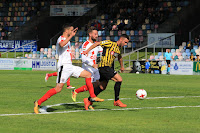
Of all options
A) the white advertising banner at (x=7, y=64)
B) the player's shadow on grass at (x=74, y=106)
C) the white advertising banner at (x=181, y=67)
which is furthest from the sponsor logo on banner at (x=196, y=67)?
the player's shadow on grass at (x=74, y=106)

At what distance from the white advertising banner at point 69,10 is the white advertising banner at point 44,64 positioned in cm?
895

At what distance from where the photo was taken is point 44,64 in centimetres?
3891

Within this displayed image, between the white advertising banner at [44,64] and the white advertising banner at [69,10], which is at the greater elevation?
the white advertising banner at [69,10]

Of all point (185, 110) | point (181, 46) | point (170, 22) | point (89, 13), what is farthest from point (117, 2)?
point (185, 110)

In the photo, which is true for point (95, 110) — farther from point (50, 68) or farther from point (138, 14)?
point (138, 14)

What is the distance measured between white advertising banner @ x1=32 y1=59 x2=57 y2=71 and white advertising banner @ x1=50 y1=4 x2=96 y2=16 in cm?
895

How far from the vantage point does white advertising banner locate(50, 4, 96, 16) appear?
150ft

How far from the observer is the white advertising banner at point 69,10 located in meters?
45.7

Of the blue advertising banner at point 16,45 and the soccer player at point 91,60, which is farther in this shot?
the blue advertising banner at point 16,45

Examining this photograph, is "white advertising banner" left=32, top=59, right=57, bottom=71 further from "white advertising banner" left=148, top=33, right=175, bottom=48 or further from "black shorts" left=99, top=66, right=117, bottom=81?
"black shorts" left=99, top=66, right=117, bottom=81

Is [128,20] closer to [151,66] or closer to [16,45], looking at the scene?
[151,66]

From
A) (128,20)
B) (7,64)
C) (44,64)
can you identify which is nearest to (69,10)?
(128,20)

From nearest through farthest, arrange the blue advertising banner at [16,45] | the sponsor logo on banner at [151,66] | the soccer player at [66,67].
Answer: the soccer player at [66,67]
the sponsor logo on banner at [151,66]
the blue advertising banner at [16,45]

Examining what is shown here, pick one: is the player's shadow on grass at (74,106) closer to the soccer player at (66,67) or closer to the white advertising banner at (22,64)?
the soccer player at (66,67)
